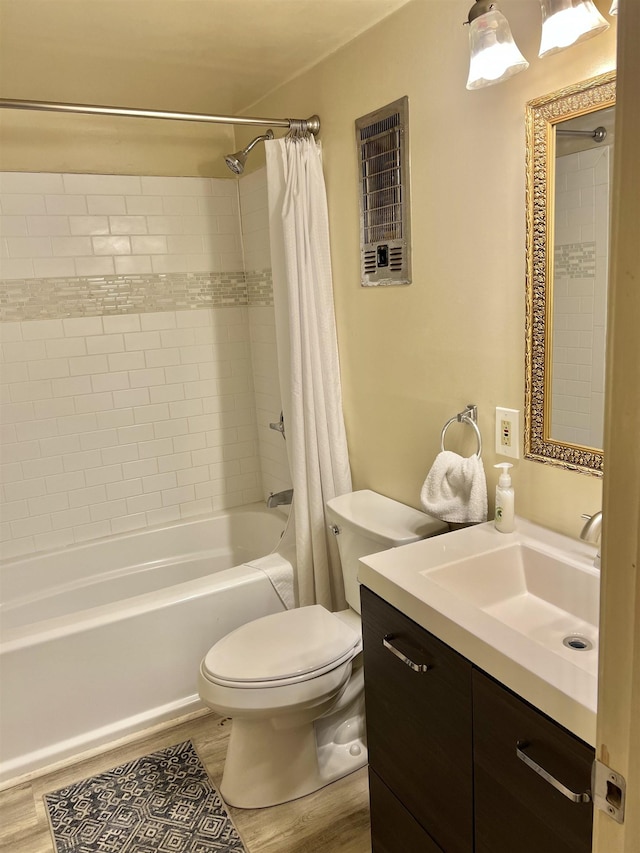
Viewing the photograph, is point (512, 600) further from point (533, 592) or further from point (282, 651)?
point (282, 651)

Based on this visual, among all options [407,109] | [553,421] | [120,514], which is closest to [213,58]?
[407,109]

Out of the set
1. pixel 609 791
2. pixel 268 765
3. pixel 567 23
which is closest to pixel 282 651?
pixel 268 765

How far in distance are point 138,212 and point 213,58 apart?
834 millimetres

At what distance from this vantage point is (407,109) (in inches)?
77.7

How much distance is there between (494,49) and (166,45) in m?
1.25

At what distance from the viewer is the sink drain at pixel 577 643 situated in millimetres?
1355

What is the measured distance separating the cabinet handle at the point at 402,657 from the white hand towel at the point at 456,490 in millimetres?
475

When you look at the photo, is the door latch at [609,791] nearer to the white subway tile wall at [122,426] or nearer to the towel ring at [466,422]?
the towel ring at [466,422]

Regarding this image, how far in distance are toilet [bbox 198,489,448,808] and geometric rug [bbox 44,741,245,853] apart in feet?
0.33

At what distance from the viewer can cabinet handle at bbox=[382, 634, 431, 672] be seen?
1.35 metres

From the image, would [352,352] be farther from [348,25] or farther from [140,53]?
[140,53]

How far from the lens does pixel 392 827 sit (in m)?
1.56

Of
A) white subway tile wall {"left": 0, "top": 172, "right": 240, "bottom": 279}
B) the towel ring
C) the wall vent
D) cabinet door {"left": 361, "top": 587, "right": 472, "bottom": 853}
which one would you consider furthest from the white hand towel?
white subway tile wall {"left": 0, "top": 172, "right": 240, "bottom": 279}

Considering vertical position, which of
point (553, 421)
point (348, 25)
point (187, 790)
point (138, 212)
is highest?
point (348, 25)
